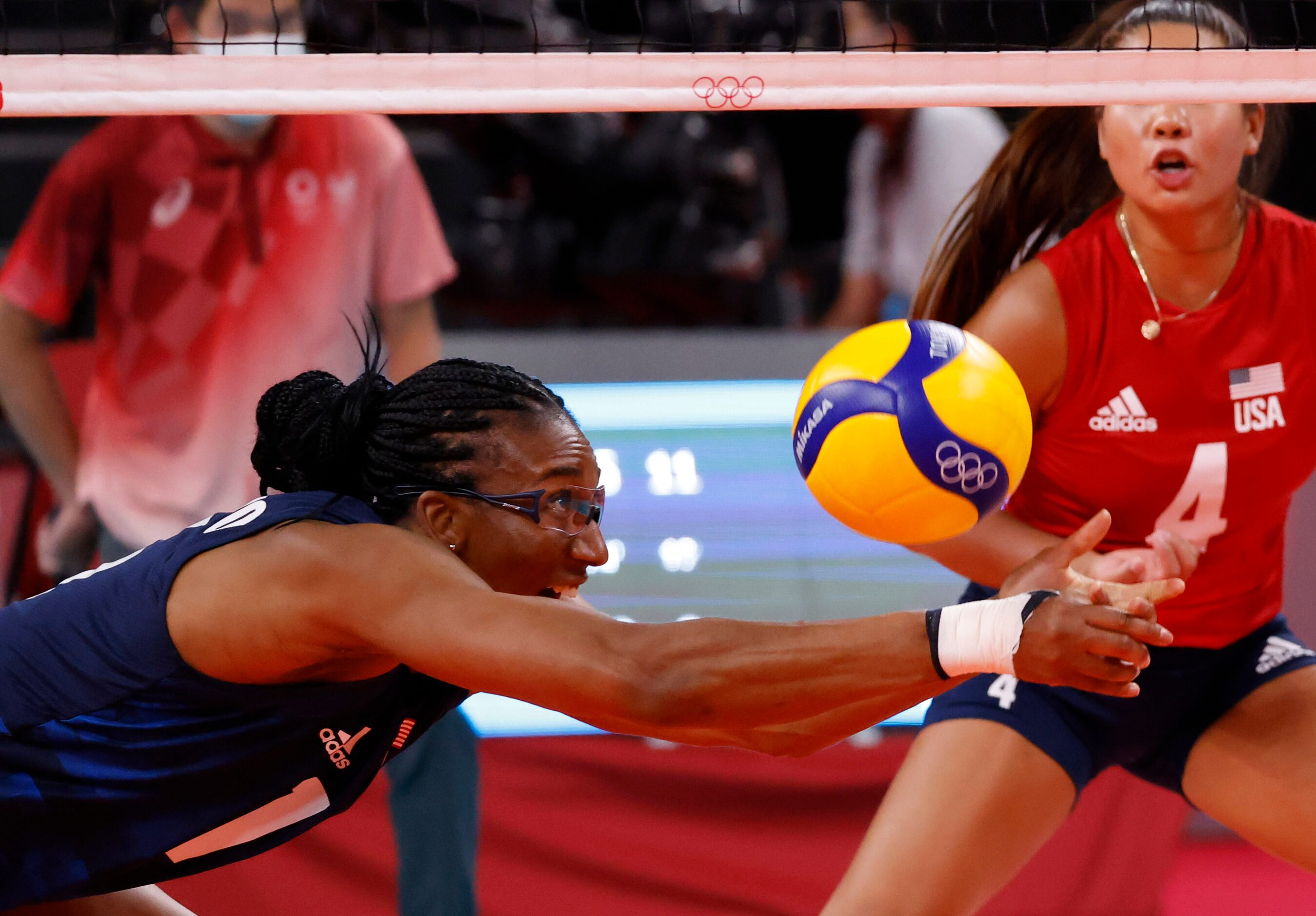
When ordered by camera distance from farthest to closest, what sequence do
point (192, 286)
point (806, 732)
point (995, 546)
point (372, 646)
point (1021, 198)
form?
1. point (192, 286)
2. point (1021, 198)
3. point (995, 546)
4. point (806, 732)
5. point (372, 646)

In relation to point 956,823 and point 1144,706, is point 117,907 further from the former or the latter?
point 1144,706

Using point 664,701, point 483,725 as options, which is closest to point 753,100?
point 664,701

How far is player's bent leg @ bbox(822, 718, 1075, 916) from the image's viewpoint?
8.96 ft

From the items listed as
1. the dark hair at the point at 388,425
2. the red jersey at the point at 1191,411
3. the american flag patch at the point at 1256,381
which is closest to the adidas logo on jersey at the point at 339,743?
the dark hair at the point at 388,425

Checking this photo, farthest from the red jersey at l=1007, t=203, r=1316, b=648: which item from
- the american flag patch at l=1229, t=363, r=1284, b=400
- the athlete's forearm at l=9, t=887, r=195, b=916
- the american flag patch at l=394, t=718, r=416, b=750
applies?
the athlete's forearm at l=9, t=887, r=195, b=916

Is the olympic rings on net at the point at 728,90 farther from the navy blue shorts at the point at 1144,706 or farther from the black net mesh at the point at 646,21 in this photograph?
the black net mesh at the point at 646,21

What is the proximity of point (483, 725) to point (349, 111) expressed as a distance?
8.27 ft

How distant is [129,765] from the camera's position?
2.42 metres

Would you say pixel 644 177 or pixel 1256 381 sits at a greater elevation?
pixel 1256 381

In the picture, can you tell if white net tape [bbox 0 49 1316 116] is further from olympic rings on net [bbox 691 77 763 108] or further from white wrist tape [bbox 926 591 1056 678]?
white wrist tape [bbox 926 591 1056 678]

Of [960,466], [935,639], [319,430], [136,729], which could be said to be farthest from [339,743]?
[960,466]

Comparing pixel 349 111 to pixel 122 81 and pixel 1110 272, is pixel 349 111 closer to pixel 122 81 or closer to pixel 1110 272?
pixel 122 81

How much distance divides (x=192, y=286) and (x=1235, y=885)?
351 centimetres

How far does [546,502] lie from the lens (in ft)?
8.11
